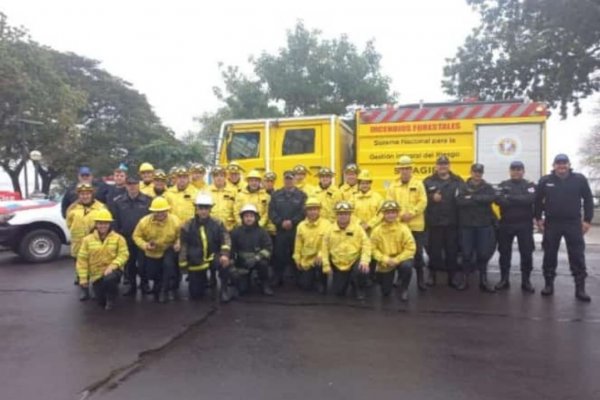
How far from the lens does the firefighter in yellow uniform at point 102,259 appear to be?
21.2ft

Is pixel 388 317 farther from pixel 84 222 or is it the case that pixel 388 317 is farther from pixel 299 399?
pixel 84 222

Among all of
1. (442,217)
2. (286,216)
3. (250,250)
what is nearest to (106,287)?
(250,250)

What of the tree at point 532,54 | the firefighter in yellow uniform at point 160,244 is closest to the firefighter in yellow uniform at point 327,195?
the firefighter in yellow uniform at point 160,244

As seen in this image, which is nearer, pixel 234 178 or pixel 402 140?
pixel 234 178

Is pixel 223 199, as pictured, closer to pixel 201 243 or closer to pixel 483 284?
pixel 201 243

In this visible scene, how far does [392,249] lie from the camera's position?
689cm

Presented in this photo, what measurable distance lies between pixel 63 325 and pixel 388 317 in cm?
336

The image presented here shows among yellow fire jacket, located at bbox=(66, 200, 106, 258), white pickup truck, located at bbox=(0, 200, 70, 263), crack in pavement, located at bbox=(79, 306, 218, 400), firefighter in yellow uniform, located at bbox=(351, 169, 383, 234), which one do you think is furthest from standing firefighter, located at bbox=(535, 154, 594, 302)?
white pickup truck, located at bbox=(0, 200, 70, 263)

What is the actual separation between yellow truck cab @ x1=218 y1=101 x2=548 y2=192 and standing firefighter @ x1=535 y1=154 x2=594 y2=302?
4.99ft

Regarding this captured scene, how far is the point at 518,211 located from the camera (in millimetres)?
7016

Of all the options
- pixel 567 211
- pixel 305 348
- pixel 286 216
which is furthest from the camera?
pixel 286 216

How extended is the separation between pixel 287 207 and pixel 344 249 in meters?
1.12

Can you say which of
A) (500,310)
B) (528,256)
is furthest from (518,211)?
(500,310)

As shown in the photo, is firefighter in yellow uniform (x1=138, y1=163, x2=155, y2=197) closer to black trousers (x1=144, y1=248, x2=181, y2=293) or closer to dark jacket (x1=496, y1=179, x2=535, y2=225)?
black trousers (x1=144, y1=248, x2=181, y2=293)
